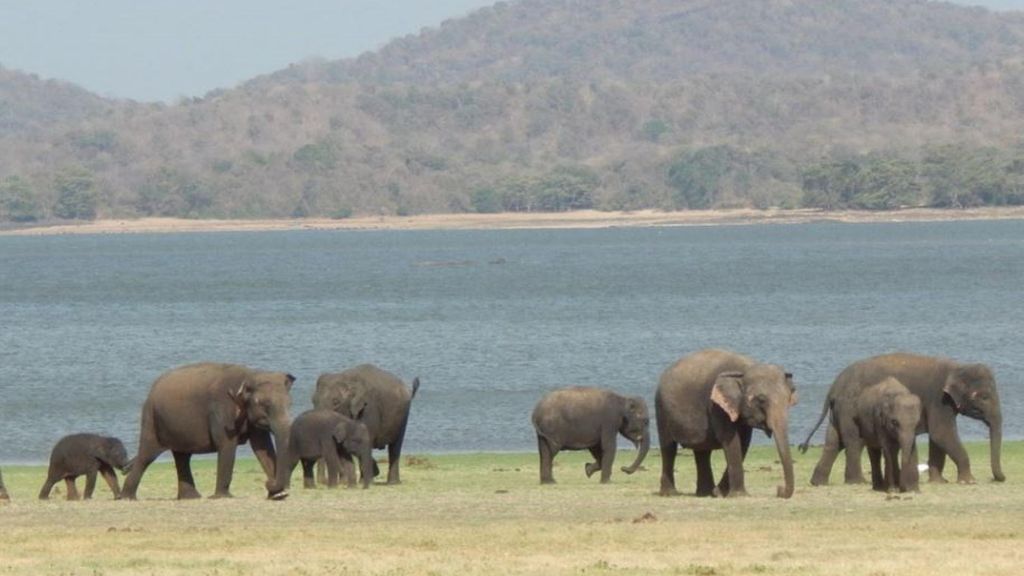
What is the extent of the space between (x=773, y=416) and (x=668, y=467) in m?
1.90

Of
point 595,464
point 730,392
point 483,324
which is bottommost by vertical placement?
point 483,324

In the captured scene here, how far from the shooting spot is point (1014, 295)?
9638cm

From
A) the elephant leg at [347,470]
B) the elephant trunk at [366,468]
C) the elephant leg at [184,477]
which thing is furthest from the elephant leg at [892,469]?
the elephant leg at [184,477]

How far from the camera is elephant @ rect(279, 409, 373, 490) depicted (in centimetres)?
2431

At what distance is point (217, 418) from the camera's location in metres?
22.0

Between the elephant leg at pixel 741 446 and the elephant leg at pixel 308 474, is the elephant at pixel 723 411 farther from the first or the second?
the elephant leg at pixel 308 474

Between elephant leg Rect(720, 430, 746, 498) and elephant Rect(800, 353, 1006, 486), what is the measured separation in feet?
7.57

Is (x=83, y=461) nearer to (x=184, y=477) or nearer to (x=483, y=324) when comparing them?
(x=184, y=477)

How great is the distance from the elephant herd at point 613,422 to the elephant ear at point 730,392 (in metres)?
0.01

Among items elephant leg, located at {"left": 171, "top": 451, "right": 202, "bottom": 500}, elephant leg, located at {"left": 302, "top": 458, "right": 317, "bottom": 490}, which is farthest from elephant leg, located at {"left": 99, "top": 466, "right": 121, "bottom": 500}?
elephant leg, located at {"left": 302, "top": 458, "right": 317, "bottom": 490}

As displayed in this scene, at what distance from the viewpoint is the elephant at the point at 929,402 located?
23.6 m

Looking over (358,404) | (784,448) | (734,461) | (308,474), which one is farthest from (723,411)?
(358,404)

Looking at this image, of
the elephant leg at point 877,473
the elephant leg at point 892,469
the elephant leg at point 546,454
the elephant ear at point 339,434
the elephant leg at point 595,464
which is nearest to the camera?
the elephant leg at point 892,469

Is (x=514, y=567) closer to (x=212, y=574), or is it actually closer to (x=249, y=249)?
(x=212, y=574)
